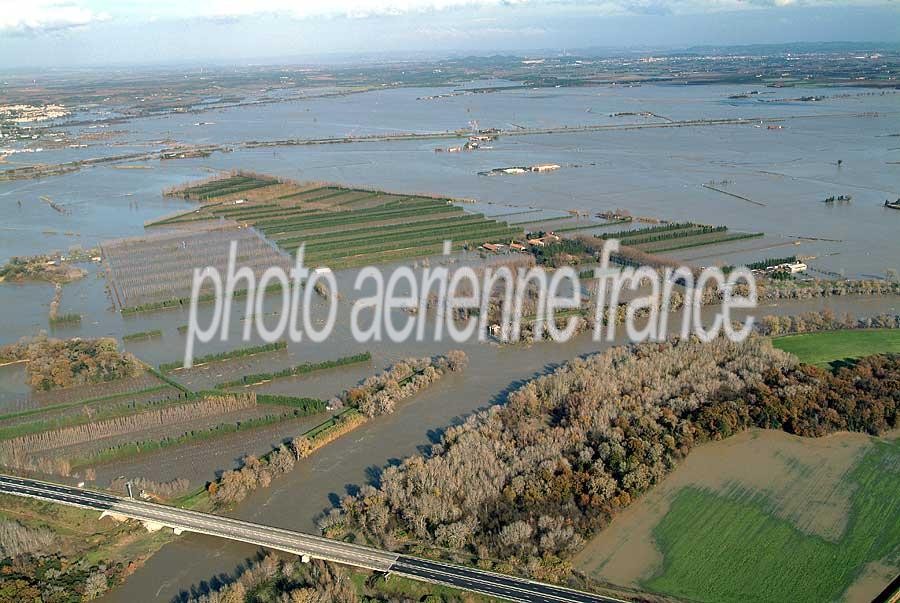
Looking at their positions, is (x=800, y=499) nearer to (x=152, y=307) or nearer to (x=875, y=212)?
(x=152, y=307)

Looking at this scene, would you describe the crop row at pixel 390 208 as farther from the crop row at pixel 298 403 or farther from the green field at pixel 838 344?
the green field at pixel 838 344

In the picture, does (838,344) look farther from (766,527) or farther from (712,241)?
(712,241)

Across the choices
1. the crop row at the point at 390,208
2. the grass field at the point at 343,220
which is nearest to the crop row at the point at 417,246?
the grass field at the point at 343,220

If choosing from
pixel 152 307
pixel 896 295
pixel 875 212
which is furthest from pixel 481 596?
pixel 875 212

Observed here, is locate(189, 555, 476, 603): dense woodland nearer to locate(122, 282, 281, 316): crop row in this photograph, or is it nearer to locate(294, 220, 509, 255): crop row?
locate(122, 282, 281, 316): crop row

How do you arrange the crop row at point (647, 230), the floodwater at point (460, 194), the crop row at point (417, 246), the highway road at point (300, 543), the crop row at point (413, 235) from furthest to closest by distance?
the crop row at point (413, 235)
the crop row at point (647, 230)
the crop row at point (417, 246)
the floodwater at point (460, 194)
the highway road at point (300, 543)

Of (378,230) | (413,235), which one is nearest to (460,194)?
(378,230)
